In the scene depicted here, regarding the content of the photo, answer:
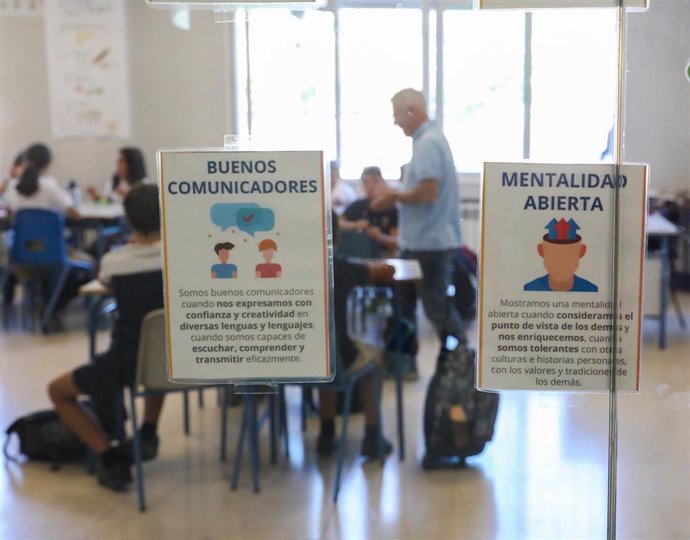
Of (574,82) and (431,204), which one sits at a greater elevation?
(574,82)

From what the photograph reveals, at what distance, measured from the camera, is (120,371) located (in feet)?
9.05

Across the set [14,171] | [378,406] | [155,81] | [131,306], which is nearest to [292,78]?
[155,81]

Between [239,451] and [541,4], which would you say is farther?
[239,451]

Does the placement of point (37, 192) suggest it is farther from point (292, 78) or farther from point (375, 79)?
point (292, 78)

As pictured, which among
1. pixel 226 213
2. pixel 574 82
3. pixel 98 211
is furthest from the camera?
pixel 98 211

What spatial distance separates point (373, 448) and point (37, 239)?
9.71ft

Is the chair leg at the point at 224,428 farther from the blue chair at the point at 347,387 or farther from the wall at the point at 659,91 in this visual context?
the wall at the point at 659,91

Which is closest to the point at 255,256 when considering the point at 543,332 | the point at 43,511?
the point at 543,332

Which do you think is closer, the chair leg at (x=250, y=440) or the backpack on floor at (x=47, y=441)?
the chair leg at (x=250, y=440)

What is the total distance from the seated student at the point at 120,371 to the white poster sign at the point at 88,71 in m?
0.37

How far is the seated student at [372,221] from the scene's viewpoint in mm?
2475

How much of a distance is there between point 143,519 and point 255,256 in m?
1.40

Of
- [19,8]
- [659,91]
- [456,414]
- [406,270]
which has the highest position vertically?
[19,8]

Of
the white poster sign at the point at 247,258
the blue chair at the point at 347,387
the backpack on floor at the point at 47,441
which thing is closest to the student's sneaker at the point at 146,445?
the backpack on floor at the point at 47,441
